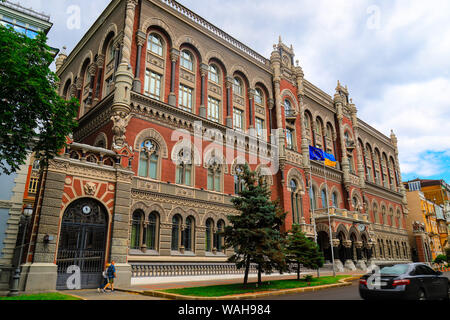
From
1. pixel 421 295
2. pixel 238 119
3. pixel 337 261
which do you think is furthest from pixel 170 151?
pixel 337 261

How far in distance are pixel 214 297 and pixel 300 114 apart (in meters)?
31.5

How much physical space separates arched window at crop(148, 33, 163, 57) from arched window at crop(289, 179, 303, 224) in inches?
779

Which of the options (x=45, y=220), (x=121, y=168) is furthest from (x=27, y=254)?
(x=121, y=168)

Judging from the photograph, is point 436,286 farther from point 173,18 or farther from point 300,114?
point 300,114

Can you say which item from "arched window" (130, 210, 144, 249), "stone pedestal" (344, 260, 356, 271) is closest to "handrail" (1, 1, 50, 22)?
"arched window" (130, 210, 144, 249)

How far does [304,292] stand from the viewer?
17125 mm

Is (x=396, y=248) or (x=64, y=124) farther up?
(x=64, y=124)

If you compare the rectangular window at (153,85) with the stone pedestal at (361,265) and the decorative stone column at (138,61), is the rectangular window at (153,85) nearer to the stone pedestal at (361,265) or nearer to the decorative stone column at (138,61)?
the decorative stone column at (138,61)

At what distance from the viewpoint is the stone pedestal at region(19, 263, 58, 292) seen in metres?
13.9

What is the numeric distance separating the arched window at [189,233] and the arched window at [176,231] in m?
0.63

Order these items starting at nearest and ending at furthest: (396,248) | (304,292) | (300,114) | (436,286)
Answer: (436,286) → (304,292) → (300,114) → (396,248)

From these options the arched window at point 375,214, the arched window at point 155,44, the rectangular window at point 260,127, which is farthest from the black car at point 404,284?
the arched window at point 375,214

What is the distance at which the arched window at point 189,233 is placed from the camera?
25188mm

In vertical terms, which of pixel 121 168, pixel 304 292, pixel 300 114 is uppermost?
pixel 300 114
